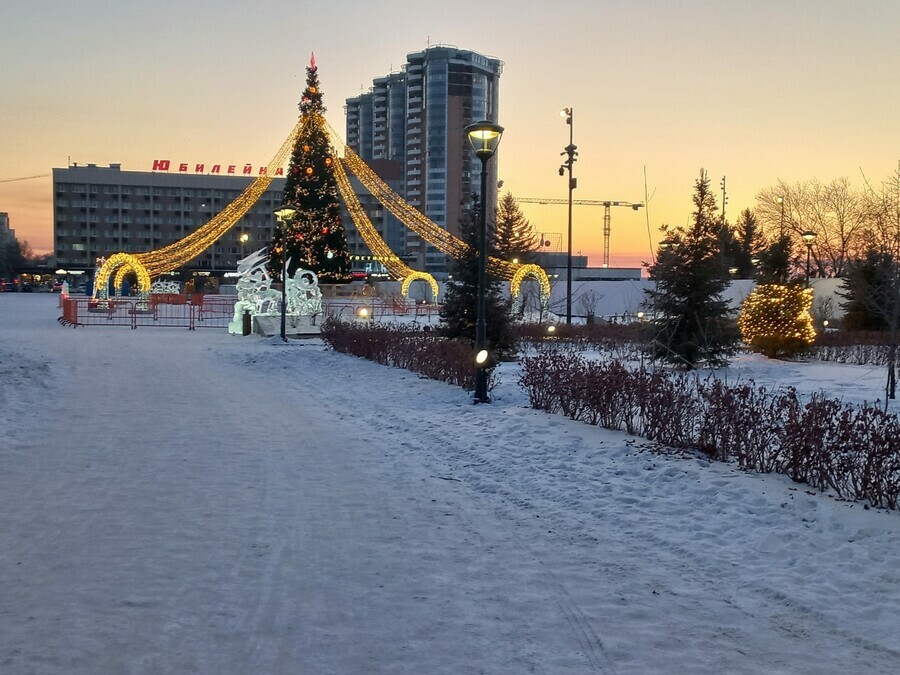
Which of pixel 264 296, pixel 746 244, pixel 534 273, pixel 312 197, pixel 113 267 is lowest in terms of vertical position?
pixel 264 296

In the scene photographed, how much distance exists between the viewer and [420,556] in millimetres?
5809

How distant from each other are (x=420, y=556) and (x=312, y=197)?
150ft

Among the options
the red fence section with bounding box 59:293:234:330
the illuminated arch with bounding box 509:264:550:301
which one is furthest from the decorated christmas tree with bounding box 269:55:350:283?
the illuminated arch with bounding box 509:264:550:301

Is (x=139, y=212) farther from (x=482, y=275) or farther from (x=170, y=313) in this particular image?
(x=482, y=275)

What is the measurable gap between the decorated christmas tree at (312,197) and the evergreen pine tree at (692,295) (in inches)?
1308

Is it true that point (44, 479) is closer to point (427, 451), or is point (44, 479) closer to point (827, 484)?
point (427, 451)

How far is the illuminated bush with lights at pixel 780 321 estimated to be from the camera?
67.9 feet

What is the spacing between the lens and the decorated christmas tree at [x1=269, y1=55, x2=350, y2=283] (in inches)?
1935

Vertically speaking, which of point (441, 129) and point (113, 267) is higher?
point (441, 129)

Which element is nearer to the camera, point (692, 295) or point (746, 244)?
point (692, 295)

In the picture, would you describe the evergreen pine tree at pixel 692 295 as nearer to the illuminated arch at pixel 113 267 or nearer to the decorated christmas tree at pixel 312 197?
the illuminated arch at pixel 113 267

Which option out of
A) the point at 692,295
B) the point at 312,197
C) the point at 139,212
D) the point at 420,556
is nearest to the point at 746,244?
the point at 312,197

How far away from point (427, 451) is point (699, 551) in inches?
171

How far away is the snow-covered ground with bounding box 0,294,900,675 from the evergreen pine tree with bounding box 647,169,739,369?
8993mm
